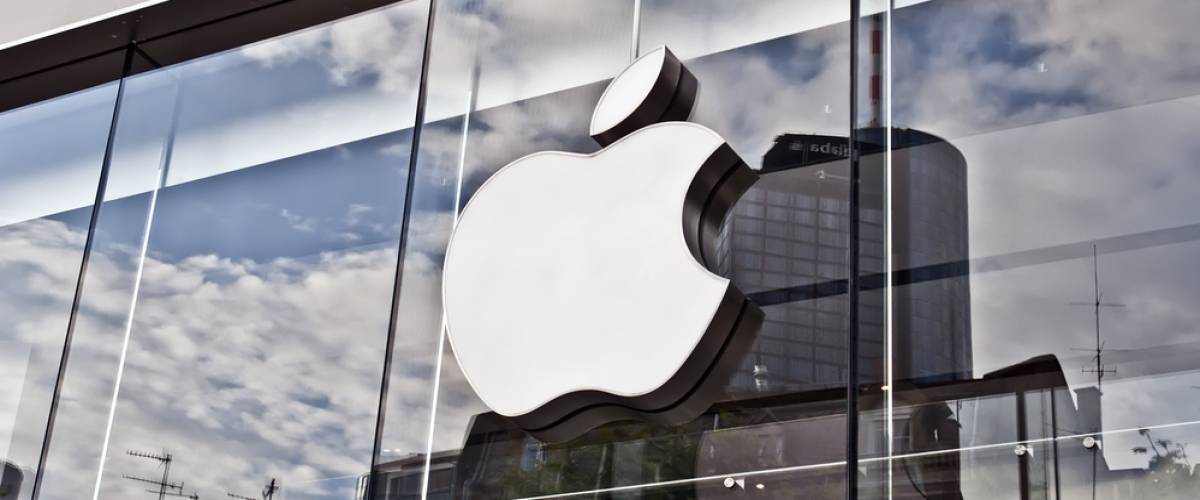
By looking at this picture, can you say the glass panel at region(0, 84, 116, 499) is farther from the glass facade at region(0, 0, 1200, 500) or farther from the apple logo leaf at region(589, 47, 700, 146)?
the apple logo leaf at region(589, 47, 700, 146)

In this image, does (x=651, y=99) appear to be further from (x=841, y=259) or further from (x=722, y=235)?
(x=841, y=259)

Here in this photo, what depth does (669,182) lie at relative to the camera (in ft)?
10.8

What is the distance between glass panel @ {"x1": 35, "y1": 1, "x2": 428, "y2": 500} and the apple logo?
1.84ft

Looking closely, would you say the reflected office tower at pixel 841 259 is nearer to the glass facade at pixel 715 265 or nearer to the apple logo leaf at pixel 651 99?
the glass facade at pixel 715 265

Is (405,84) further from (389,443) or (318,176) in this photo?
(389,443)

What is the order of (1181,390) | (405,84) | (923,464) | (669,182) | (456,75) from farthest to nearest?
1. (405,84)
2. (456,75)
3. (669,182)
4. (923,464)
5. (1181,390)

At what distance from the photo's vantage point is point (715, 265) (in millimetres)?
3244

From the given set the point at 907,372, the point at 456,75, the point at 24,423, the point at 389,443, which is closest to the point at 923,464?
the point at 907,372

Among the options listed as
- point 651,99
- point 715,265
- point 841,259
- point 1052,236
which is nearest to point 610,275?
point 715,265

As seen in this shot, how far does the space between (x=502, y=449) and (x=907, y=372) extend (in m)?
1.13

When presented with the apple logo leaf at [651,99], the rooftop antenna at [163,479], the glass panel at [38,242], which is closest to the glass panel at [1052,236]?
the apple logo leaf at [651,99]

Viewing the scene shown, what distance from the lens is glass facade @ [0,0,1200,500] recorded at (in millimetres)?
2715

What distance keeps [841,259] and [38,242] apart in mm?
3355

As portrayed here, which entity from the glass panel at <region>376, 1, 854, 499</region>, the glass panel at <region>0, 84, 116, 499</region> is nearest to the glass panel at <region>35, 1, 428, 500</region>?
the glass panel at <region>0, 84, 116, 499</region>
